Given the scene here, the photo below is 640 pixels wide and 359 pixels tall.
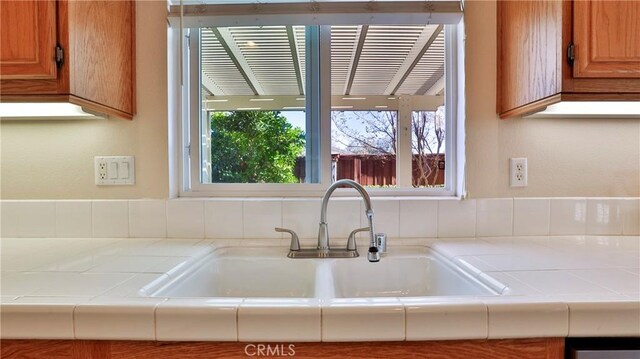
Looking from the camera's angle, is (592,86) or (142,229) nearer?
(592,86)

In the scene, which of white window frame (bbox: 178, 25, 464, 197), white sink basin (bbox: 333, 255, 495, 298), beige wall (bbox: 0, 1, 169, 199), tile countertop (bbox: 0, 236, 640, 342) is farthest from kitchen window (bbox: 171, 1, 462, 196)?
tile countertop (bbox: 0, 236, 640, 342)

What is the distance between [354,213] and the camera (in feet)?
3.96

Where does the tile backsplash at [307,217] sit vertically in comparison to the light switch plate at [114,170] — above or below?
below

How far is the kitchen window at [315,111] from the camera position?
1.33 m

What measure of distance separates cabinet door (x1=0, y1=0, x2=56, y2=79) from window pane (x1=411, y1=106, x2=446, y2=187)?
1304 mm

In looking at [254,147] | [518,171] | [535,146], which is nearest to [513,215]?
[518,171]

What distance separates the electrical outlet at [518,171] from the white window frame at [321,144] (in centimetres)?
20

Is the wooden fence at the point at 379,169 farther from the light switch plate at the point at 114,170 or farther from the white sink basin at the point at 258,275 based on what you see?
the light switch plate at the point at 114,170

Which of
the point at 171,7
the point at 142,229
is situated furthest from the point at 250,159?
the point at 171,7

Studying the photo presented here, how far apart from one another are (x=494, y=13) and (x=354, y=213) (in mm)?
947

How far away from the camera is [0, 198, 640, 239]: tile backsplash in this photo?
121 centimetres

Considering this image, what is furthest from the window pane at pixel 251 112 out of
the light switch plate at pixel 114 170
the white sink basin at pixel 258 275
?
the white sink basin at pixel 258 275

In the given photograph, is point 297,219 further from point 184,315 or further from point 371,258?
point 184,315

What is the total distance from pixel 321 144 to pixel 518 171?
0.79 meters
